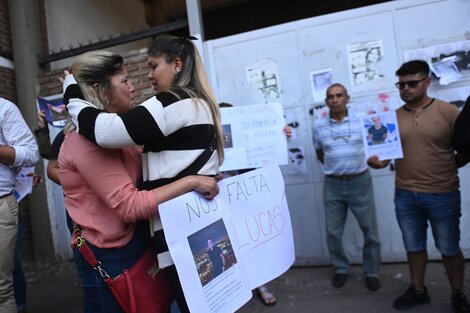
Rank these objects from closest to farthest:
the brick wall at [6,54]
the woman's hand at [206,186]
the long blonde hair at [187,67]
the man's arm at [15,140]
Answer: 1. the woman's hand at [206,186]
2. the long blonde hair at [187,67]
3. the man's arm at [15,140]
4. the brick wall at [6,54]

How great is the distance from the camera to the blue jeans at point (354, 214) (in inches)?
142

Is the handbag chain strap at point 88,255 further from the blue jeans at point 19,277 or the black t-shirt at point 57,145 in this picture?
the blue jeans at point 19,277

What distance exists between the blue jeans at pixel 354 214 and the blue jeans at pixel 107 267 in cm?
248

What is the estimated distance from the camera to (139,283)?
1.56m

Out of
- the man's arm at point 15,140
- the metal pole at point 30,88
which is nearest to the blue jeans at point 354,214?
the man's arm at point 15,140

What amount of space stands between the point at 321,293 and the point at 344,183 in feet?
3.47

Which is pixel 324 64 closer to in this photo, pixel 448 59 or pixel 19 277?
pixel 448 59

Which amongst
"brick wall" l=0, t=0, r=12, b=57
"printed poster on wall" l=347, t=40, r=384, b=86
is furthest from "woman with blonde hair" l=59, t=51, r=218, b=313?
"brick wall" l=0, t=0, r=12, b=57

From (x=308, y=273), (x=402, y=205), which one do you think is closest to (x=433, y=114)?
(x=402, y=205)

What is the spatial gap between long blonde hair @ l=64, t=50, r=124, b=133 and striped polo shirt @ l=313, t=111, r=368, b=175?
2.53 meters

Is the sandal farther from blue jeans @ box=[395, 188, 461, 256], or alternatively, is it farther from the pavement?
blue jeans @ box=[395, 188, 461, 256]

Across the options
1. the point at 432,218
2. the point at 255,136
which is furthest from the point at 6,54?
the point at 432,218

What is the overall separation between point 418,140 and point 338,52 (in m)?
1.48

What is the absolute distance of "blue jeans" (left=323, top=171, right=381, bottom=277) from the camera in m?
3.61
